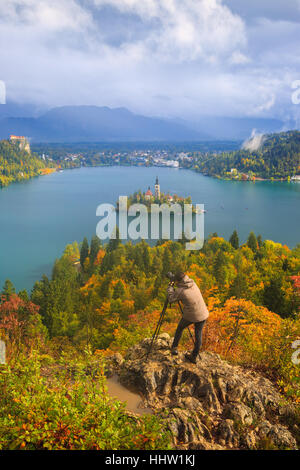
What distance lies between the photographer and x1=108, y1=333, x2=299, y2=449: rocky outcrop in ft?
13.0

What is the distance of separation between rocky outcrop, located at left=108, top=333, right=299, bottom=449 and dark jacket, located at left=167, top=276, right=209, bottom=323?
1020mm

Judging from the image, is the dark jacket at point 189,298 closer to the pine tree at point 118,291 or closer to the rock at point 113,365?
the rock at point 113,365

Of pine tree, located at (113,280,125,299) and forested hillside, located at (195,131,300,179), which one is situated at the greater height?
forested hillside, located at (195,131,300,179)

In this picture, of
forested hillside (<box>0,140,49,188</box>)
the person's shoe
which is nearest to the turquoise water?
forested hillside (<box>0,140,49,188</box>)

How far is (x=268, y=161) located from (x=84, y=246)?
130 metres

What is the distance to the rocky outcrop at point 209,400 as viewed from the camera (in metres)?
3.96

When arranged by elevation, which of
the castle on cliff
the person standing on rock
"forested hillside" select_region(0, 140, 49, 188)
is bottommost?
the person standing on rock

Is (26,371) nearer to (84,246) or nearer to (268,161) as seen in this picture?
(84,246)

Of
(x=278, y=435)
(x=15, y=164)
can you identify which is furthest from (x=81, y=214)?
(x=15, y=164)

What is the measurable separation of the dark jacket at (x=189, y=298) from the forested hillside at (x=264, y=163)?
136m

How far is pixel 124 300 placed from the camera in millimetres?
23609

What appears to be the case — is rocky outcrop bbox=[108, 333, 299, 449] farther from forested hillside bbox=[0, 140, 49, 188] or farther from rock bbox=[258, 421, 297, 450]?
forested hillside bbox=[0, 140, 49, 188]

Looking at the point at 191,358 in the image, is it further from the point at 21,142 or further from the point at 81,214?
the point at 21,142

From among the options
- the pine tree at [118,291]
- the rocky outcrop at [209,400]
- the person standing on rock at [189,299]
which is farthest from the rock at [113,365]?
the pine tree at [118,291]
